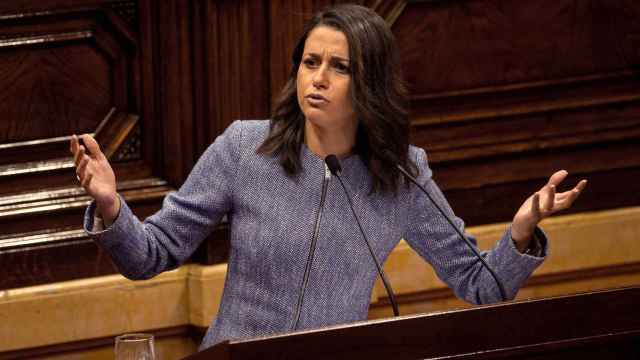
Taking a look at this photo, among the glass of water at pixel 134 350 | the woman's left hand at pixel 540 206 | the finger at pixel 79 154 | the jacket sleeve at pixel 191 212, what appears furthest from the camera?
the jacket sleeve at pixel 191 212

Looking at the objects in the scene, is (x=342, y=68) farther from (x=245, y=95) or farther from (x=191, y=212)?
(x=245, y=95)

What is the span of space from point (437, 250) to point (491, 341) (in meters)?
0.69

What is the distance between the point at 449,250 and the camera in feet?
9.09

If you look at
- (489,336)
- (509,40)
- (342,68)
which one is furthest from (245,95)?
(489,336)

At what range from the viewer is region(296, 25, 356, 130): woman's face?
8.71 ft

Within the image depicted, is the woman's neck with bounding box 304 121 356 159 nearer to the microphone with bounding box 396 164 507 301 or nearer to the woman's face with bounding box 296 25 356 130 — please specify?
the woman's face with bounding box 296 25 356 130

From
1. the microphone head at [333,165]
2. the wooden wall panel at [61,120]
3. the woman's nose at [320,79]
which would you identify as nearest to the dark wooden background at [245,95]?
the wooden wall panel at [61,120]

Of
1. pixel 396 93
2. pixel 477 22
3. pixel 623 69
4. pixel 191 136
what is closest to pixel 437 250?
pixel 396 93

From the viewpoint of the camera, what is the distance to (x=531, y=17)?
402 cm

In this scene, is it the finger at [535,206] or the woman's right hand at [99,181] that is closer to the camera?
the woman's right hand at [99,181]

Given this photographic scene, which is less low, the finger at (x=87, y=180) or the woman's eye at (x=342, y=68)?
the woman's eye at (x=342, y=68)

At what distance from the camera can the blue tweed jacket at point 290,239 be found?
2.67m

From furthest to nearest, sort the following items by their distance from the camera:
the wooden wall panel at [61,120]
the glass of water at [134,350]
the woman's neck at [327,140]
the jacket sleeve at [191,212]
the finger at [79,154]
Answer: the wooden wall panel at [61,120], the woman's neck at [327,140], the jacket sleeve at [191,212], the finger at [79,154], the glass of water at [134,350]

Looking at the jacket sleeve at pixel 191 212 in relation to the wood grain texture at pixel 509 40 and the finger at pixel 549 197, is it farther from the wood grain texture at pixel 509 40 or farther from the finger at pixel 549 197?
the wood grain texture at pixel 509 40
